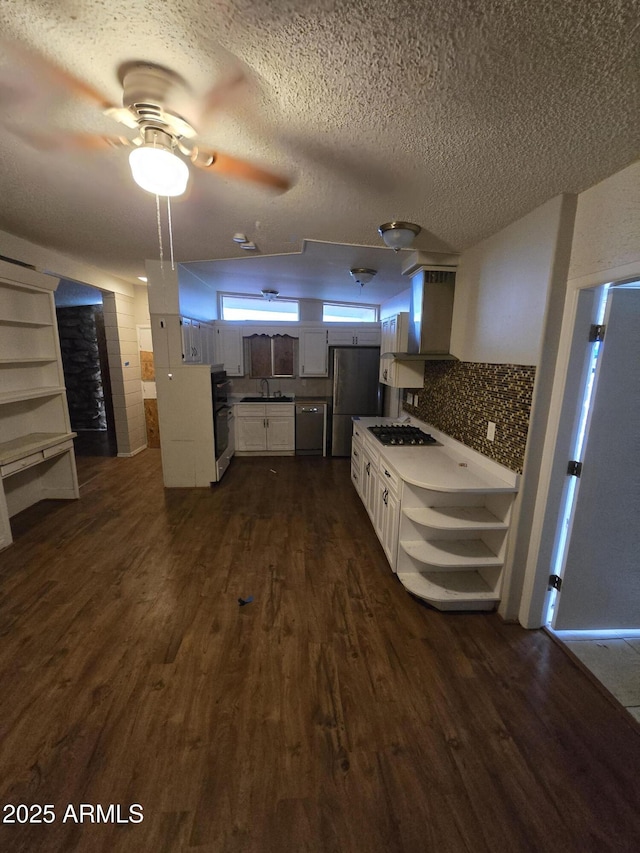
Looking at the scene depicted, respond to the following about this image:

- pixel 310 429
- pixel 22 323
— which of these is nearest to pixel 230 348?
pixel 310 429

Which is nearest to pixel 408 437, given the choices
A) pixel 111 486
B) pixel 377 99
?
pixel 377 99

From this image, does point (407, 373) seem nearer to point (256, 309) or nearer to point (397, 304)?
point (397, 304)

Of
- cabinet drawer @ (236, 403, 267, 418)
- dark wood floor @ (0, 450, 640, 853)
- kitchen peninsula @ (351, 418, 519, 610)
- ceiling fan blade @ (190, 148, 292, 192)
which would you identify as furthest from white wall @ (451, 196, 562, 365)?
cabinet drawer @ (236, 403, 267, 418)

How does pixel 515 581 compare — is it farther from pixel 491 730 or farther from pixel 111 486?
pixel 111 486

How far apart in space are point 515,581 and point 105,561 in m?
2.95

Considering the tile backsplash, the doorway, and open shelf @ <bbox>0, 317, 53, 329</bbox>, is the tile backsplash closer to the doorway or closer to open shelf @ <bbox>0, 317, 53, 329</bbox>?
the doorway

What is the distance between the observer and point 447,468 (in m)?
2.31

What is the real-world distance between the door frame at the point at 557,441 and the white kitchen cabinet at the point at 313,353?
3.74 m

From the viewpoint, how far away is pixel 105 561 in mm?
2572

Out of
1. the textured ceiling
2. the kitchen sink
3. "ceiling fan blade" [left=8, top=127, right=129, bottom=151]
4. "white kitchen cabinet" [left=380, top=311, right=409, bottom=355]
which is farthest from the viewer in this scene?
the kitchen sink

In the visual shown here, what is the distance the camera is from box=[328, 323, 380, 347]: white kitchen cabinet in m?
5.09

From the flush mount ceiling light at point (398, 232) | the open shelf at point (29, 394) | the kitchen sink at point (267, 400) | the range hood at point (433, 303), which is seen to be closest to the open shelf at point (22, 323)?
the open shelf at point (29, 394)

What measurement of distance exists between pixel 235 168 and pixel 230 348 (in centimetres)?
375

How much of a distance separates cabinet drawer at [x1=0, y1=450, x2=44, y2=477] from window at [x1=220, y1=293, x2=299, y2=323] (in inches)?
136
